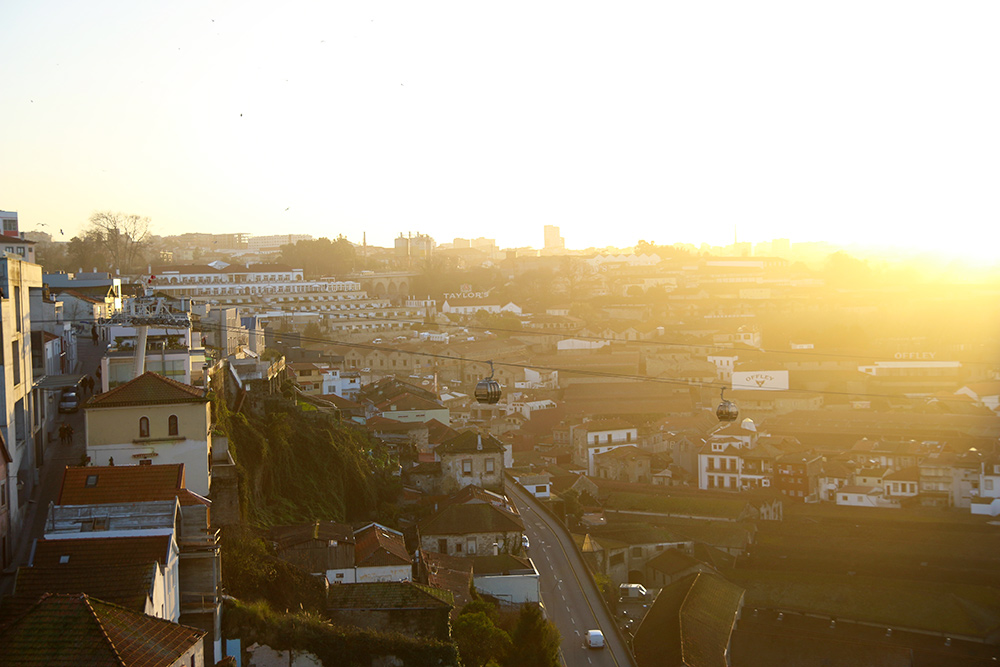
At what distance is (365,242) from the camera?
319ft

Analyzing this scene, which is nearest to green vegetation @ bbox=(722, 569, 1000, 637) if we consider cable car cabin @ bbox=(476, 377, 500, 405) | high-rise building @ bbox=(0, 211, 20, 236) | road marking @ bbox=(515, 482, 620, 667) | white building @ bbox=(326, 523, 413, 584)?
road marking @ bbox=(515, 482, 620, 667)

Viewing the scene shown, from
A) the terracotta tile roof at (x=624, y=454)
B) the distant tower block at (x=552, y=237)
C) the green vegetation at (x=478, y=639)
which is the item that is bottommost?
the terracotta tile roof at (x=624, y=454)

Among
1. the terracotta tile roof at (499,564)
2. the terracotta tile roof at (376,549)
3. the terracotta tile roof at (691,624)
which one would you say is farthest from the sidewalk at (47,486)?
the terracotta tile roof at (691,624)

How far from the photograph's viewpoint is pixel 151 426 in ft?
41.4

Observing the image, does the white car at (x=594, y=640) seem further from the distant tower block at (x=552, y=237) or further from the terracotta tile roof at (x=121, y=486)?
the distant tower block at (x=552, y=237)

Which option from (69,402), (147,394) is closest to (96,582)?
(147,394)

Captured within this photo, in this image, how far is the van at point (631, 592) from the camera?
25.0m

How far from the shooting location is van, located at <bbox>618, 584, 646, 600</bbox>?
82.0ft

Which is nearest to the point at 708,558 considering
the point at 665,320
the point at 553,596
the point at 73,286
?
the point at 553,596

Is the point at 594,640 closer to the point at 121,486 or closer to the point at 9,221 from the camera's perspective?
the point at 121,486

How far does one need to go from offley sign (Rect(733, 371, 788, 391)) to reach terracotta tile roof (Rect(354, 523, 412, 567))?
35.2 meters

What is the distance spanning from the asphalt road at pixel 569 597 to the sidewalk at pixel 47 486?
887cm

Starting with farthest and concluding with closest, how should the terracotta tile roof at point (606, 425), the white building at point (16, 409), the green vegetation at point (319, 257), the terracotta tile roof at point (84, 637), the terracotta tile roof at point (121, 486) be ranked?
the green vegetation at point (319, 257) < the terracotta tile roof at point (606, 425) < the white building at point (16, 409) < the terracotta tile roof at point (121, 486) < the terracotta tile roof at point (84, 637)

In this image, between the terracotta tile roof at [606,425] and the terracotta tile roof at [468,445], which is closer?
the terracotta tile roof at [468,445]
